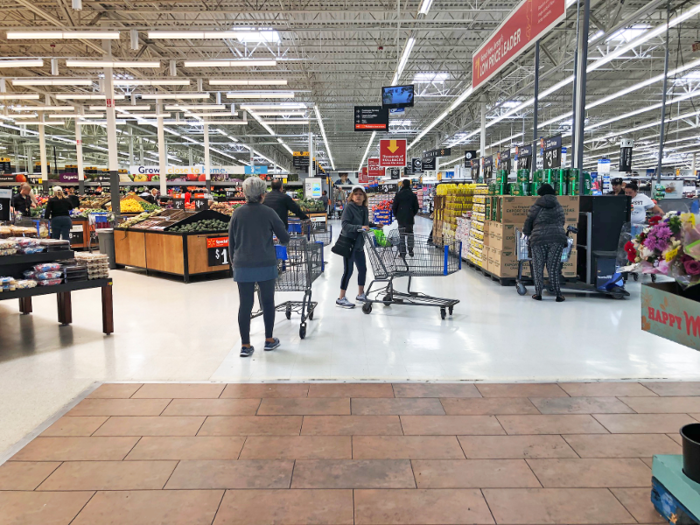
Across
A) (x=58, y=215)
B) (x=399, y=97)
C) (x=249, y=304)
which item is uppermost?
Result: (x=399, y=97)

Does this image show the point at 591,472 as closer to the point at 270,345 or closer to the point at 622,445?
the point at 622,445

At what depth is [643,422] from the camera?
3.00 m

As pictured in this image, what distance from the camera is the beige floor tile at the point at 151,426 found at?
9.57 ft

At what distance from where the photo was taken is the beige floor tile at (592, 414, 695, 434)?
290 centimetres

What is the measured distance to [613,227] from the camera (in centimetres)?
722

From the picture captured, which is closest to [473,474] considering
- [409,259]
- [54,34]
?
[409,259]

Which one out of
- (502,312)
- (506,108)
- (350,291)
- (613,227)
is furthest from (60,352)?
(506,108)

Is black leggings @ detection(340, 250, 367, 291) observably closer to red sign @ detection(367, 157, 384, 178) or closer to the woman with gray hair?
the woman with gray hair

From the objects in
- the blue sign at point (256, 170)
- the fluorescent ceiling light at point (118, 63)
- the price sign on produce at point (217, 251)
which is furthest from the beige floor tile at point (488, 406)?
the blue sign at point (256, 170)

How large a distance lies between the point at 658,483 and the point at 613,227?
586 cm

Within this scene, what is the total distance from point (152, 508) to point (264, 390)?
4.51ft

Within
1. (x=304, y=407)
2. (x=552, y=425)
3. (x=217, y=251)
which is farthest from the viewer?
(x=217, y=251)

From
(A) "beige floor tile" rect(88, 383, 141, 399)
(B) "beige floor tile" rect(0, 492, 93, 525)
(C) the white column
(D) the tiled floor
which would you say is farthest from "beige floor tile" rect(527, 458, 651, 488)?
(C) the white column

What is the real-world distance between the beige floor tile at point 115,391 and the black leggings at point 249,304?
3.13ft
